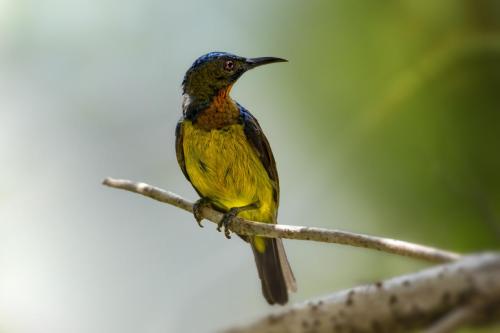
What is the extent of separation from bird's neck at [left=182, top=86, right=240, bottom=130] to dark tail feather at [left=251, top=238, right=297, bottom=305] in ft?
2.83

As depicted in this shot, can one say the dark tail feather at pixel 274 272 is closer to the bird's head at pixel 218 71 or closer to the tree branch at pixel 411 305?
the bird's head at pixel 218 71

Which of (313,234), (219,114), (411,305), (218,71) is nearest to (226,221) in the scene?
(219,114)

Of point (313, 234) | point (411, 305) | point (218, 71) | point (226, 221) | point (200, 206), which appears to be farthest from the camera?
point (200, 206)

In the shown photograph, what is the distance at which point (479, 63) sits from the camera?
14.7ft

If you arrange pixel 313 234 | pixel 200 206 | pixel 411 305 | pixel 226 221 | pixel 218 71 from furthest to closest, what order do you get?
pixel 200 206 < pixel 218 71 < pixel 226 221 < pixel 313 234 < pixel 411 305

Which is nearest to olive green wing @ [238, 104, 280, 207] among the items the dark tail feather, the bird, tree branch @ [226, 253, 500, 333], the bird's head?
the bird

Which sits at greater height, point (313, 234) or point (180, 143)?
point (180, 143)

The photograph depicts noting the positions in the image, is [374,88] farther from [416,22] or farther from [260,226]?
[260,226]

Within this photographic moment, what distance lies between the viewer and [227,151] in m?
4.46

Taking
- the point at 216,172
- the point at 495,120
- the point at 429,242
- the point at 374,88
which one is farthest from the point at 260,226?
the point at 374,88

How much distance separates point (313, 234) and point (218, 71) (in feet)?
6.16

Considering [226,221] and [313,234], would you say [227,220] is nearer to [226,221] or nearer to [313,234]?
[226,221]

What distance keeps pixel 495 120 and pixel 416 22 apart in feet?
3.76

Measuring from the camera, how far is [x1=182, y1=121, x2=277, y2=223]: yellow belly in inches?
175
